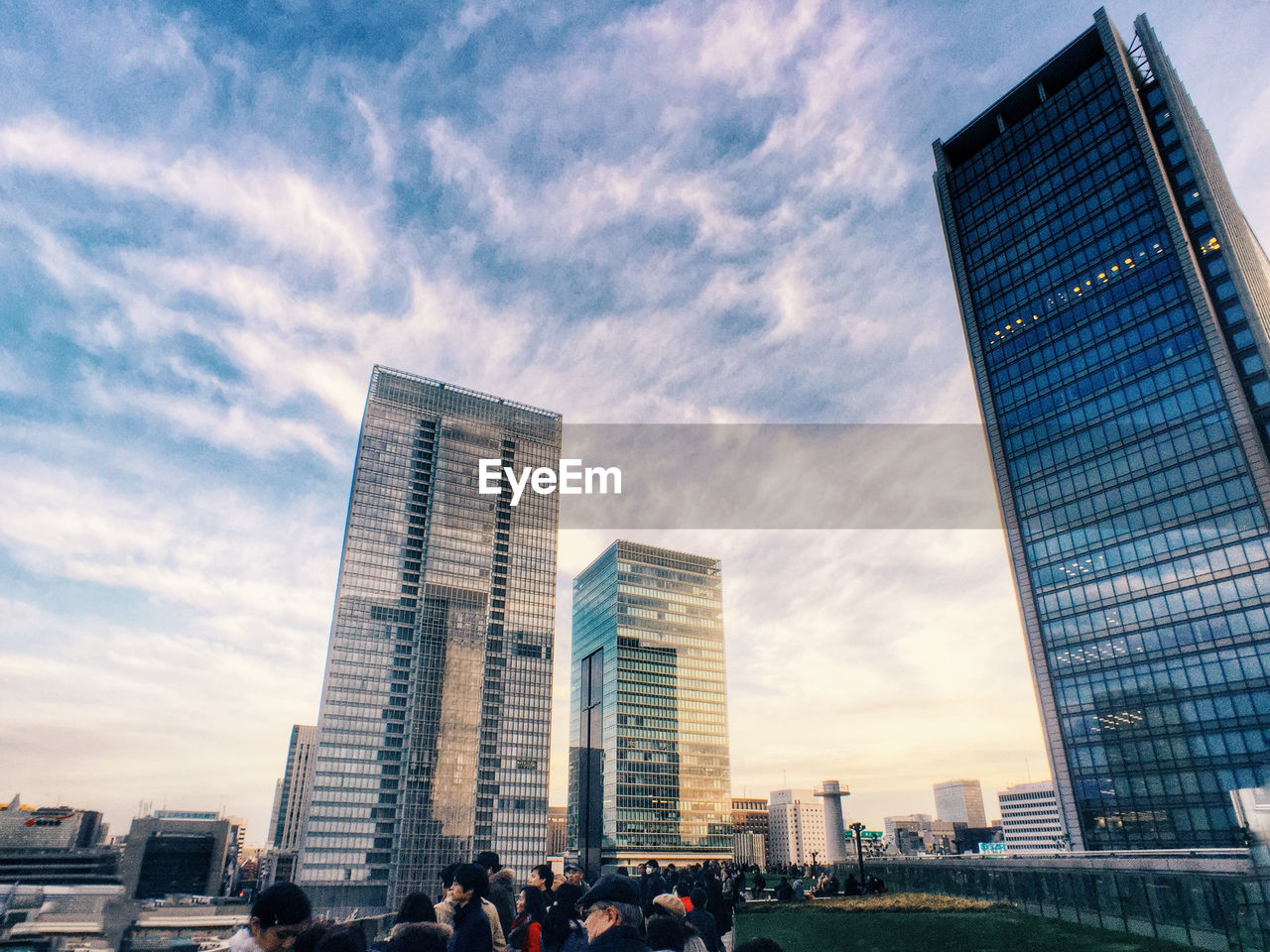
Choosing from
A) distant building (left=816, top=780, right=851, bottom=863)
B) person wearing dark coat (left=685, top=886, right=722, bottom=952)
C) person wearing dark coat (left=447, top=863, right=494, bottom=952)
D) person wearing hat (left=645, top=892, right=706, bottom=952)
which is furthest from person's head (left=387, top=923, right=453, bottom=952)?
distant building (left=816, top=780, right=851, bottom=863)

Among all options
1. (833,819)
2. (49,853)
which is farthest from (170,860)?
(833,819)

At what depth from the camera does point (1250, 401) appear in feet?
221

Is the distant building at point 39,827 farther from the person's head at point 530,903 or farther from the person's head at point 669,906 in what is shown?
the person's head at point 669,906

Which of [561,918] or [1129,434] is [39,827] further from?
[1129,434]

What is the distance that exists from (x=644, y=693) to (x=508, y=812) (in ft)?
115

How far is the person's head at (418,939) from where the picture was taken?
5.05 m

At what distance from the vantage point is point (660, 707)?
14462 centimetres

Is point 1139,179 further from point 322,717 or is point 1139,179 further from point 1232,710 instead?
point 322,717

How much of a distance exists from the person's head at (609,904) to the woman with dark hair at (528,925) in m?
3.13

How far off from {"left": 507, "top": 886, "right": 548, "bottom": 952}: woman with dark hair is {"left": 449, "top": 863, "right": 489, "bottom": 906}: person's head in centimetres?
173

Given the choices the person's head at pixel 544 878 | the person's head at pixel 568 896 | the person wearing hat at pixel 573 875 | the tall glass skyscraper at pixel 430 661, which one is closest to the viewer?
the person's head at pixel 568 896

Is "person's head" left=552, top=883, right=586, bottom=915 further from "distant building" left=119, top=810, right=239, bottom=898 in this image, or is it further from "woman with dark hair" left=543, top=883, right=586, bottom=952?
"distant building" left=119, top=810, right=239, bottom=898

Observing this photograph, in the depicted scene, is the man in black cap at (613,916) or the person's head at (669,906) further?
the person's head at (669,906)

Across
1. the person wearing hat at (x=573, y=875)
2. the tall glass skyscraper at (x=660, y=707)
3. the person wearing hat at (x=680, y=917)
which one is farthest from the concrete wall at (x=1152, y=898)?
the tall glass skyscraper at (x=660, y=707)
